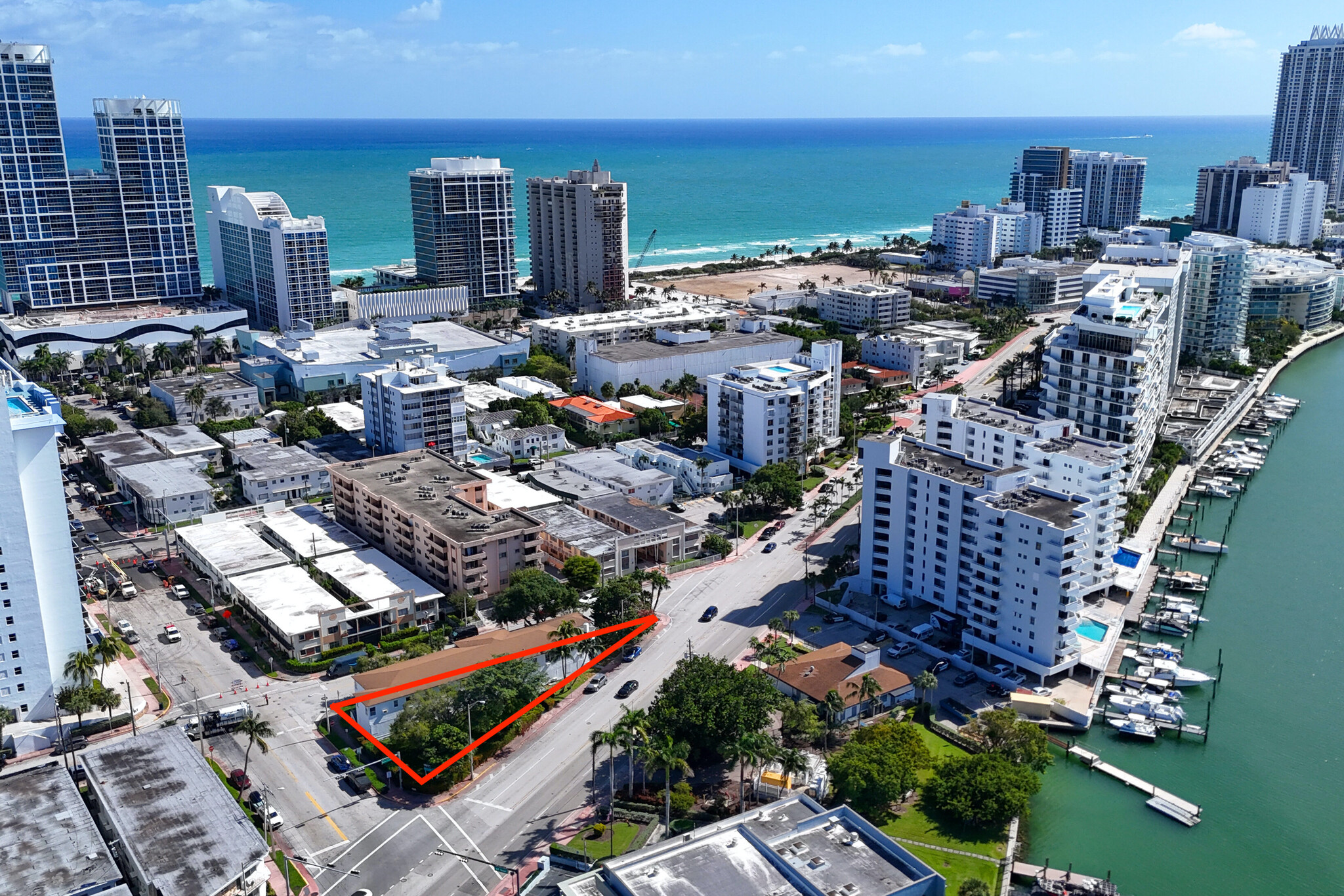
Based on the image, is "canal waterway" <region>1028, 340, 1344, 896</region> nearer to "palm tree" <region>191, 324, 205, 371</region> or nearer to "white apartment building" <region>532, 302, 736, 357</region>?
"white apartment building" <region>532, 302, 736, 357</region>

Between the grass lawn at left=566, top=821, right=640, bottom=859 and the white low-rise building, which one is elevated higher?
the white low-rise building

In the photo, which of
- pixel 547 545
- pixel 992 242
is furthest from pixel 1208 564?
pixel 992 242

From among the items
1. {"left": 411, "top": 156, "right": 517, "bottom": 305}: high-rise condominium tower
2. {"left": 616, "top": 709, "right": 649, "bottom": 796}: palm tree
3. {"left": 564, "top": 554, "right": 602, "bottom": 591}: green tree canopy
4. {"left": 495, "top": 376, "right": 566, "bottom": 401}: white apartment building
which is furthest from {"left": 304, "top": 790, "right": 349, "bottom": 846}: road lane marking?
{"left": 411, "top": 156, "right": 517, "bottom": 305}: high-rise condominium tower

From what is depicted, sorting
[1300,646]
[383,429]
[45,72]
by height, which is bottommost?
[1300,646]

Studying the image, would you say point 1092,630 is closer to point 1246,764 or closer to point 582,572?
point 1246,764

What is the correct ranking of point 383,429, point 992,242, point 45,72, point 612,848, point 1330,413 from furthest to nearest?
point 992,242 → point 45,72 → point 1330,413 → point 383,429 → point 612,848

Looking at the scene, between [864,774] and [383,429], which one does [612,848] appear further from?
[383,429]
